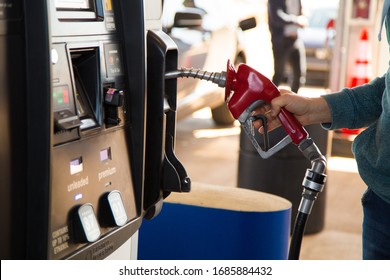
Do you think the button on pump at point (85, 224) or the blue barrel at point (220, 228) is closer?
the button on pump at point (85, 224)

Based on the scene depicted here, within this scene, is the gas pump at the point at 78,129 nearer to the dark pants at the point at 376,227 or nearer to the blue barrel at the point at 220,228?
the dark pants at the point at 376,227

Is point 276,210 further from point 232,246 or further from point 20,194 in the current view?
point 20,194

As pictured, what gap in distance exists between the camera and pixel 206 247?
3266mm

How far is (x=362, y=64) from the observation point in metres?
7.65

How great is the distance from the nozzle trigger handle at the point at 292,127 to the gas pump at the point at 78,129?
0.30m

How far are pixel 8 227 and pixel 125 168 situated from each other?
40 centimetres

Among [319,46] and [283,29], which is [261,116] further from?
[319,46]

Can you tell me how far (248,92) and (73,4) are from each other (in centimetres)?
51

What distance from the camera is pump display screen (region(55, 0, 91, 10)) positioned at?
1.75m

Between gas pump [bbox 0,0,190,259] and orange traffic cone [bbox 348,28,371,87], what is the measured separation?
5.68m

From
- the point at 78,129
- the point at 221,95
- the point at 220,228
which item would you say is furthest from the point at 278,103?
the point at 221,95

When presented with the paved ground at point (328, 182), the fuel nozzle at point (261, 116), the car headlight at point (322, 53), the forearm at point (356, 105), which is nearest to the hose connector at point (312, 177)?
the fuel nozzle at point (261, 116)

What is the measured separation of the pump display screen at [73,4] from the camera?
5.74 ft
